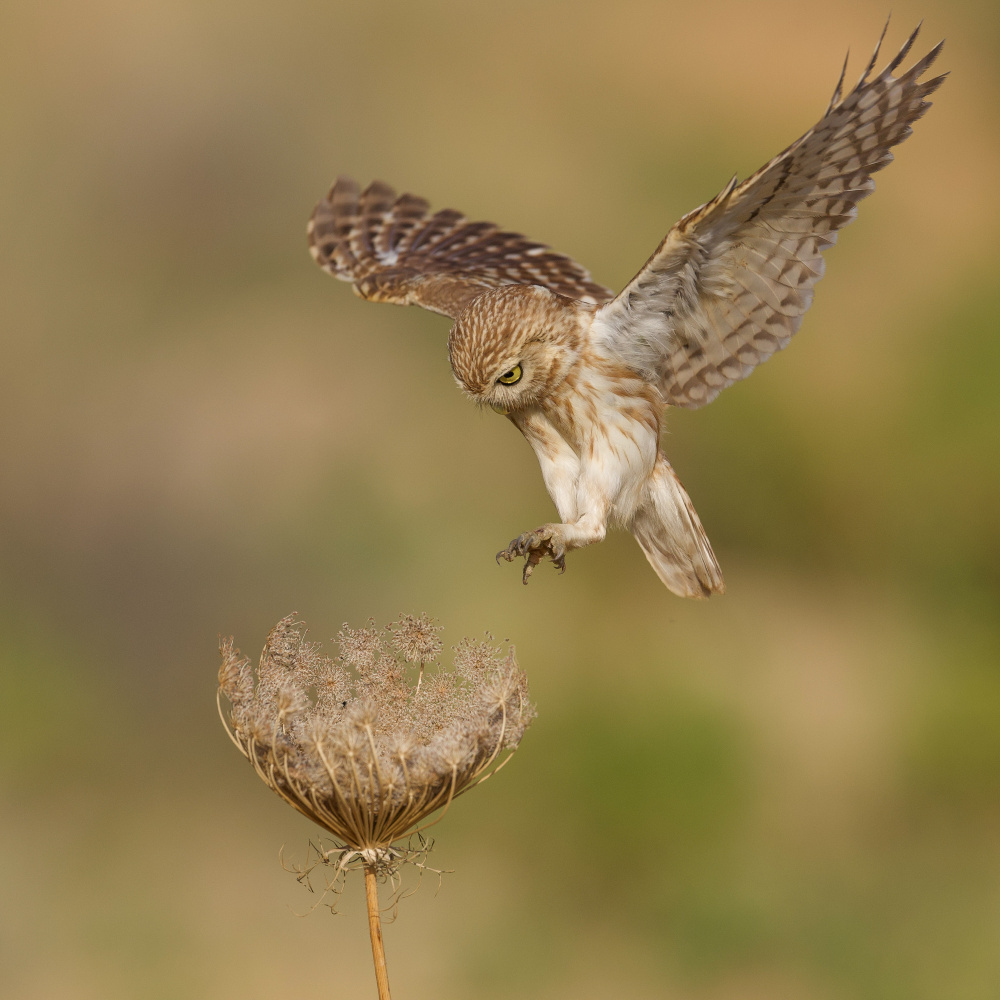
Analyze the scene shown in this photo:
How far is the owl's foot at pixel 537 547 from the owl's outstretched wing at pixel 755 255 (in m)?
0.93

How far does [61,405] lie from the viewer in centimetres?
1072

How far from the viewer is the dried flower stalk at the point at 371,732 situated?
8.87 feet

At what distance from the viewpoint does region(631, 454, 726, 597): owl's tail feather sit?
15.2 feet

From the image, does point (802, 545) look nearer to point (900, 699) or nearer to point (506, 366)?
point (900, 699)

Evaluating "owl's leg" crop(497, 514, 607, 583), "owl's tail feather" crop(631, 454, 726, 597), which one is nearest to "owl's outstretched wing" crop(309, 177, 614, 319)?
"owl's tail feather" crop(631, 454, 726, 597)

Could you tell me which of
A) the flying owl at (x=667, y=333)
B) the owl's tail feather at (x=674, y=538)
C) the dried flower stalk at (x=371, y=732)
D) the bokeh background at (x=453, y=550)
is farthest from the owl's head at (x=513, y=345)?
the bokeh background at (x=453, y=550)

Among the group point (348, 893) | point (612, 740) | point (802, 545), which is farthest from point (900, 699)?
point (348, 893)

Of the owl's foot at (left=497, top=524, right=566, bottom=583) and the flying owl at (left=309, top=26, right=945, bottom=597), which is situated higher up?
the flying owl at (left=309, top=26, right=945, bottom=597)

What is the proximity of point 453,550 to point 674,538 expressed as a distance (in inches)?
195

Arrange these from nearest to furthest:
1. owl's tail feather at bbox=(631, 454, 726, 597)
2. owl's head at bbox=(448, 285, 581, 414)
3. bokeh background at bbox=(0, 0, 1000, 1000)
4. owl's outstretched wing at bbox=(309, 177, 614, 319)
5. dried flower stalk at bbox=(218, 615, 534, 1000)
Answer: dried flower stalk at bbox=(218, 615, 534, 1000) < owl's head at bbox=(448, 285, 581, 414) < owl's tail feather at bbox=(631, 454, 726, 597) < owl's outstretched wing at bbox=(309, 177, 614, 319) < bokeh background at bbox=(0, 0, 1000, 1000)

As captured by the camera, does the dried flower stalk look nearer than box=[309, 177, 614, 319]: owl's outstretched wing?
Yes

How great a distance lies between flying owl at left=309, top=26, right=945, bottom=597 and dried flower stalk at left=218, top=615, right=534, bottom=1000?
2.57ft

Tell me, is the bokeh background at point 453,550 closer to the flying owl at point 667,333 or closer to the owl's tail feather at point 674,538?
the owl's tail feather at point 674,538

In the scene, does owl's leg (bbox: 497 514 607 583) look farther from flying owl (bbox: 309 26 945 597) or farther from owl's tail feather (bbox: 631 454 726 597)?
owl's tail feather (bbox: 631 454 726 597)
